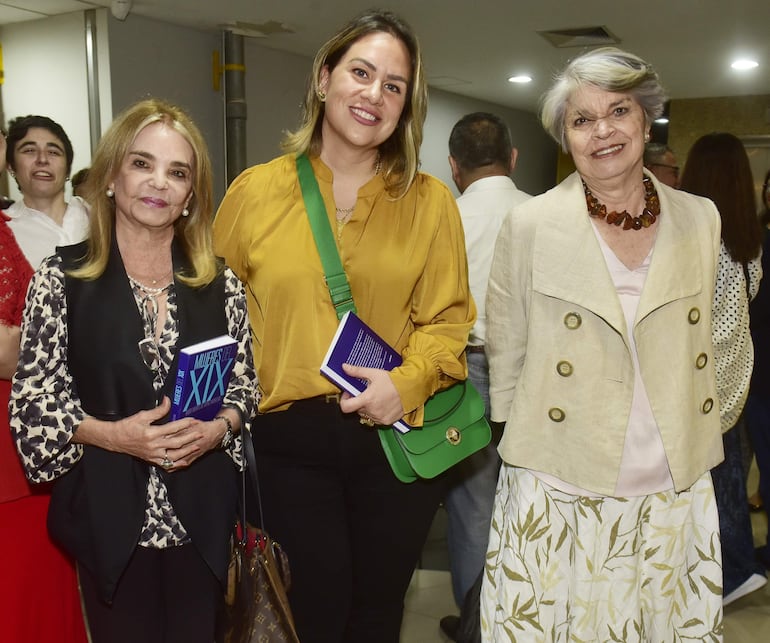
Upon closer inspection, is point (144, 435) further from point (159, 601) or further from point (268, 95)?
point (268, 95)

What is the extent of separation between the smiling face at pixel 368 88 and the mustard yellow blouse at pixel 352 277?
0.13 m

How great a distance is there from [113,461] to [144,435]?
0.14 m

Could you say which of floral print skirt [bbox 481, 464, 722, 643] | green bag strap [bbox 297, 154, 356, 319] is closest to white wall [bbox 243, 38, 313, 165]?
green bag strap [bbox 297, 154, 356, 319]

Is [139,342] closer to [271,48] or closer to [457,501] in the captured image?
[457,501]

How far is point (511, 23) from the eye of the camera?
630 centimetres

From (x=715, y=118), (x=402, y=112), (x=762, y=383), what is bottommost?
(x=762, y=383)

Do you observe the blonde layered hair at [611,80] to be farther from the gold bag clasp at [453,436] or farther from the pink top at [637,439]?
the gold bag clasp at [453,436]

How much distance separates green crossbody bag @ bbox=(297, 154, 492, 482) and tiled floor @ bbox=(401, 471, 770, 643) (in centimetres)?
133

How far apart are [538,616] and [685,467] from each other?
0.50 m

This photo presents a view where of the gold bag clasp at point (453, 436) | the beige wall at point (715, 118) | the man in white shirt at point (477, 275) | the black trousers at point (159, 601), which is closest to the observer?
the black trousers at point (159, 601)

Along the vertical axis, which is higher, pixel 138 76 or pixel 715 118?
pixel 715 118

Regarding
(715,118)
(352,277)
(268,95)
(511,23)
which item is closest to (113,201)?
(352,277)

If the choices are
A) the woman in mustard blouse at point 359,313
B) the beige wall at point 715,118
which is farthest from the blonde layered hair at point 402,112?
the beige wall at point 715,118

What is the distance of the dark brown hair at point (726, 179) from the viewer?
2717 millimetres
